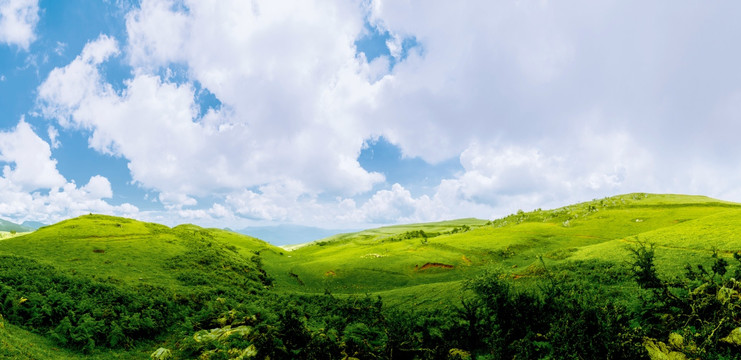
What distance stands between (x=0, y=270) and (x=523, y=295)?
40.9m

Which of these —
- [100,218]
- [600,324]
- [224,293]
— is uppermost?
[100,218]

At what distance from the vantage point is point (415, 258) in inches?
2094

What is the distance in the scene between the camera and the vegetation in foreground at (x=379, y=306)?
10.6m

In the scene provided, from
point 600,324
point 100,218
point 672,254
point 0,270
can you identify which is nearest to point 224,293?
point 0,270

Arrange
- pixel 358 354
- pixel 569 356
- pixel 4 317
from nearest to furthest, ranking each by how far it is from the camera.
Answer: pixel 569 356, pixel 358 354, pixel 4 317

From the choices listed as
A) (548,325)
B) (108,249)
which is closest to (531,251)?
(548,325)

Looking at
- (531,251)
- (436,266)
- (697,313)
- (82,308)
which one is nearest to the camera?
(697,313)

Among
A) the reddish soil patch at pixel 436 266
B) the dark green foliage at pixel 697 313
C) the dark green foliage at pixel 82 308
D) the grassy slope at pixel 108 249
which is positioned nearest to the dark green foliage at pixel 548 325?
the dark green foliage at pixel 697 313

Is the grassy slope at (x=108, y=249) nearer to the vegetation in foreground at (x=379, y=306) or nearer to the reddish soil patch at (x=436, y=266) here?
the vegetation in foreground at (x=379, y=306)

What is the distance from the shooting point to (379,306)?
22531mm

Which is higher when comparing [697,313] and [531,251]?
[697,313]

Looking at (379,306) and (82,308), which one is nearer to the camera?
(379,306)

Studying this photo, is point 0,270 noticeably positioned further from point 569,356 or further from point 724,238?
point 724,238

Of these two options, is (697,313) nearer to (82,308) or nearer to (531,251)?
(82,308)
